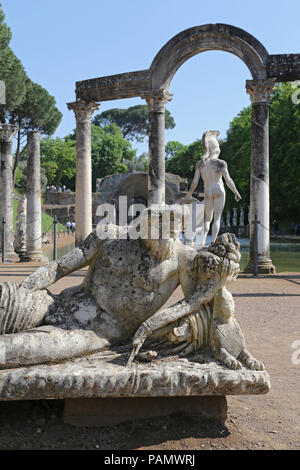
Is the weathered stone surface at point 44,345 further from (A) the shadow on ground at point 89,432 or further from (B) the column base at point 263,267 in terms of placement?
(B) the column base at point 263,267

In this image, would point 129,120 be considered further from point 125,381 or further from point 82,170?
point 125,381

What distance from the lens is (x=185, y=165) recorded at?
6919 centimetres

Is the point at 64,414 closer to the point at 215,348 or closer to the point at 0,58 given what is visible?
the point at 215,348

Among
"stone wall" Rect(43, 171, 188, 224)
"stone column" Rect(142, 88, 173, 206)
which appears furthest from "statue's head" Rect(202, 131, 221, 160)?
"stone wall" Rect(43, 171, 188, 224)

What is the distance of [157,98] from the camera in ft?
47.6

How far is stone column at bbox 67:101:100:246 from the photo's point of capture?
15.6m

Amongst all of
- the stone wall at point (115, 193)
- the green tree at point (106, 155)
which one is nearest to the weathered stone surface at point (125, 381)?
the stone wall at point (115, 193)

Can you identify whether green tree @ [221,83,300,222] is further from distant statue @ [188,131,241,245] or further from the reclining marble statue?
the reclining marble statue

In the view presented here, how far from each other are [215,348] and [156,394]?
0.54 meters

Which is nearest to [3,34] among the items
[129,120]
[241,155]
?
[241,155]

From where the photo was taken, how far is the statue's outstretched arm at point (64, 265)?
356cm
